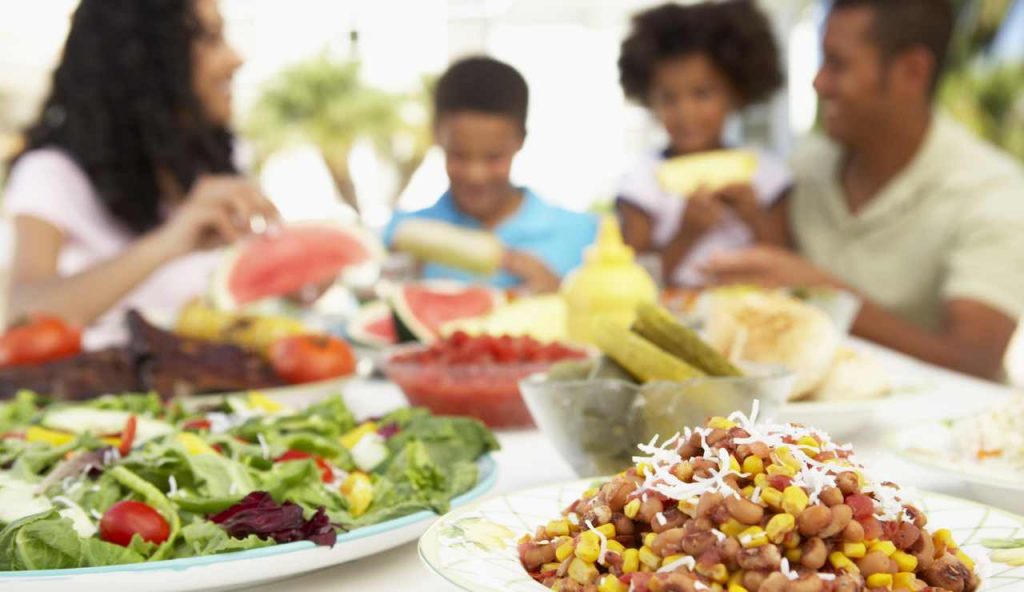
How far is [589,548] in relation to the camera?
0.93m

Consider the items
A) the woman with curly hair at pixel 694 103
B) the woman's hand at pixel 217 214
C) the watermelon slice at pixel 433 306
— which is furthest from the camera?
the woman with curly hair at pixel 694 103

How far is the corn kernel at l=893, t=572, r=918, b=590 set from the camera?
2.91 ft

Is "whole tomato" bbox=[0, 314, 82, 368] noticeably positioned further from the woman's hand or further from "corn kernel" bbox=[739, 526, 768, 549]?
"corn kernel" bbox=[739, 526, 768, 549]

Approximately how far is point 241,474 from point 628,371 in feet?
1.84

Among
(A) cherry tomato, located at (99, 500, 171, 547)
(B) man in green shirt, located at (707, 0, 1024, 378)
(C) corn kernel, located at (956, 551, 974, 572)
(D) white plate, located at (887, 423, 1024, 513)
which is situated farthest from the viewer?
(B) man in green shirt, located at (707, 0, 1024, 378)

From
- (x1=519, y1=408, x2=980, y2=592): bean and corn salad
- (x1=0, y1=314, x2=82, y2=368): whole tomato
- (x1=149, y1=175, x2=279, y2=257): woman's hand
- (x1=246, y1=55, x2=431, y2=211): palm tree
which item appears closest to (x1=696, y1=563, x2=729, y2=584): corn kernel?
(x1=519, y1=408, x2=980, y2=592): bean and corn salad

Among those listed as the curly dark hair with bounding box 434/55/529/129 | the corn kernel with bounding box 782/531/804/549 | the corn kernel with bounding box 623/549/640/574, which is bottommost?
the corn kernel with bounding box 623/549/640/574

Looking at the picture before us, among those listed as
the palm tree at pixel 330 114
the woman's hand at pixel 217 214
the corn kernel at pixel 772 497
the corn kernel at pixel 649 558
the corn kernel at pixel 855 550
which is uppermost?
the corn kernel at pixel 772 497

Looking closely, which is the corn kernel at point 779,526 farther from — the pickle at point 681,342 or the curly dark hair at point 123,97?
the curly dark hair at point 123,97

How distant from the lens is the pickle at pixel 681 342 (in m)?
1.47

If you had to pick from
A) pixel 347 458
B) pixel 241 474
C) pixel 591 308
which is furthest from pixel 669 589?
pixel 591 308

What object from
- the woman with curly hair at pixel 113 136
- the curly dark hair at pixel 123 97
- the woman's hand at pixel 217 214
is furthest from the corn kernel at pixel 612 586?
the curly dark hair at pixel 123 97

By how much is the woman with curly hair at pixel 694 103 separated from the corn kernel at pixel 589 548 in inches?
129

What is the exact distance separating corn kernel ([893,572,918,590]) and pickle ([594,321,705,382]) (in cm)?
55
